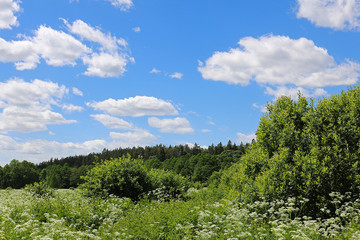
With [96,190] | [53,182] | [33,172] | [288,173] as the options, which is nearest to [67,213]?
[96,190]

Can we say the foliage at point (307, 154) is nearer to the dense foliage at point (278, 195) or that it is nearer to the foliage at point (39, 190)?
the dense foliage at point (278, 195)

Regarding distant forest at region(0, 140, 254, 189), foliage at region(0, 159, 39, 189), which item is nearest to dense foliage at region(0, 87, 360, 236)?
distant forest at region(0, 140, 254, 189)

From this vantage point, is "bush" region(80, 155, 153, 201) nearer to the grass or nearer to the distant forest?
the grass

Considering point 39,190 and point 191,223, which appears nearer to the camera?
point 191,223

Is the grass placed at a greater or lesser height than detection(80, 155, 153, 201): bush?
Result: lesser

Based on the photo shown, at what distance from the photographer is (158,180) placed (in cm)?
2234

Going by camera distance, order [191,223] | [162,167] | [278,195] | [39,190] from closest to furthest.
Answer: [191,223], [278,195], [39,190], [162,167]

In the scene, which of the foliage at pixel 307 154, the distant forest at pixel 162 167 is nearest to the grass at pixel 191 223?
the foliage at pixel 307 154

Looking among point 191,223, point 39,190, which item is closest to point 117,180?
point 39,190

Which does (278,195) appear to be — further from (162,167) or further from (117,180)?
(162,167)

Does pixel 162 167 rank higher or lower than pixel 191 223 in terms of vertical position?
higher

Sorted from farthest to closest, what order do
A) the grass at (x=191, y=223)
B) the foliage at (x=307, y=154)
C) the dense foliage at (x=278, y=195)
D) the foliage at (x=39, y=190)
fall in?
the foliage at (x=39, y=190) < the foliage at (x=307, y=154) < the dense foliage at (x=278, y=195) < the grass at (x=191, y=223)

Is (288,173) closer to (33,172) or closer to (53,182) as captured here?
(53,182)

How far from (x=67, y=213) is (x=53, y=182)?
86.2m
